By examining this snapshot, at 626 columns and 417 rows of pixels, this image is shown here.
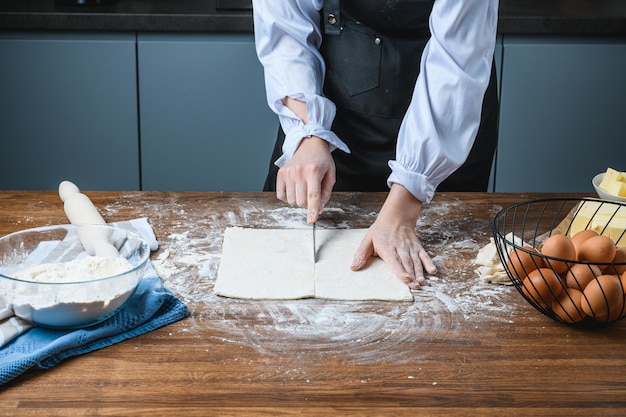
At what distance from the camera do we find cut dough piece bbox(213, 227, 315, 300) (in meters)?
1.10

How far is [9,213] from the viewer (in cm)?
134

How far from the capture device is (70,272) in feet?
3.36

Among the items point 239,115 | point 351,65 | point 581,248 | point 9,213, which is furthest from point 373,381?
point 239,115

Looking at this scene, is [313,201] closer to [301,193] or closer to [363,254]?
[301,193]

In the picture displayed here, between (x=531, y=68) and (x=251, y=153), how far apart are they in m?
0.91

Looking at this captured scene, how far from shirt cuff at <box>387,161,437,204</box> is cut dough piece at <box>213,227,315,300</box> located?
18 centimetres

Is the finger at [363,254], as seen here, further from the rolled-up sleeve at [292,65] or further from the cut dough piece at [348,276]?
the rolled-up sleeve at [292,65]

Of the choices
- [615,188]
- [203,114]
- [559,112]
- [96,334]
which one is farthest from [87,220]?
[559,112]

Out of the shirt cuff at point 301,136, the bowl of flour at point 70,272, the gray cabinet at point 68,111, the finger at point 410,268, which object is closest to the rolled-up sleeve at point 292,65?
the shirt cuff at point 301,136

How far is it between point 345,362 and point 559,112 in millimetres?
1782

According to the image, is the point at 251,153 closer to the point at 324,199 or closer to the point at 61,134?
the point at 61,134

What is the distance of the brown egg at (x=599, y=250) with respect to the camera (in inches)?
38.2

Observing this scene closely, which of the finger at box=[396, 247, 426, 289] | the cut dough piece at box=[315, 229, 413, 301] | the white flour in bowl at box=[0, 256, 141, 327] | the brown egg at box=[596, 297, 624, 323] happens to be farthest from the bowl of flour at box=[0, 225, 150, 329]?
the brown egg at box=[596, 297, 624, 323]

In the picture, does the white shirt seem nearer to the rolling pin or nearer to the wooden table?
the wooden table
